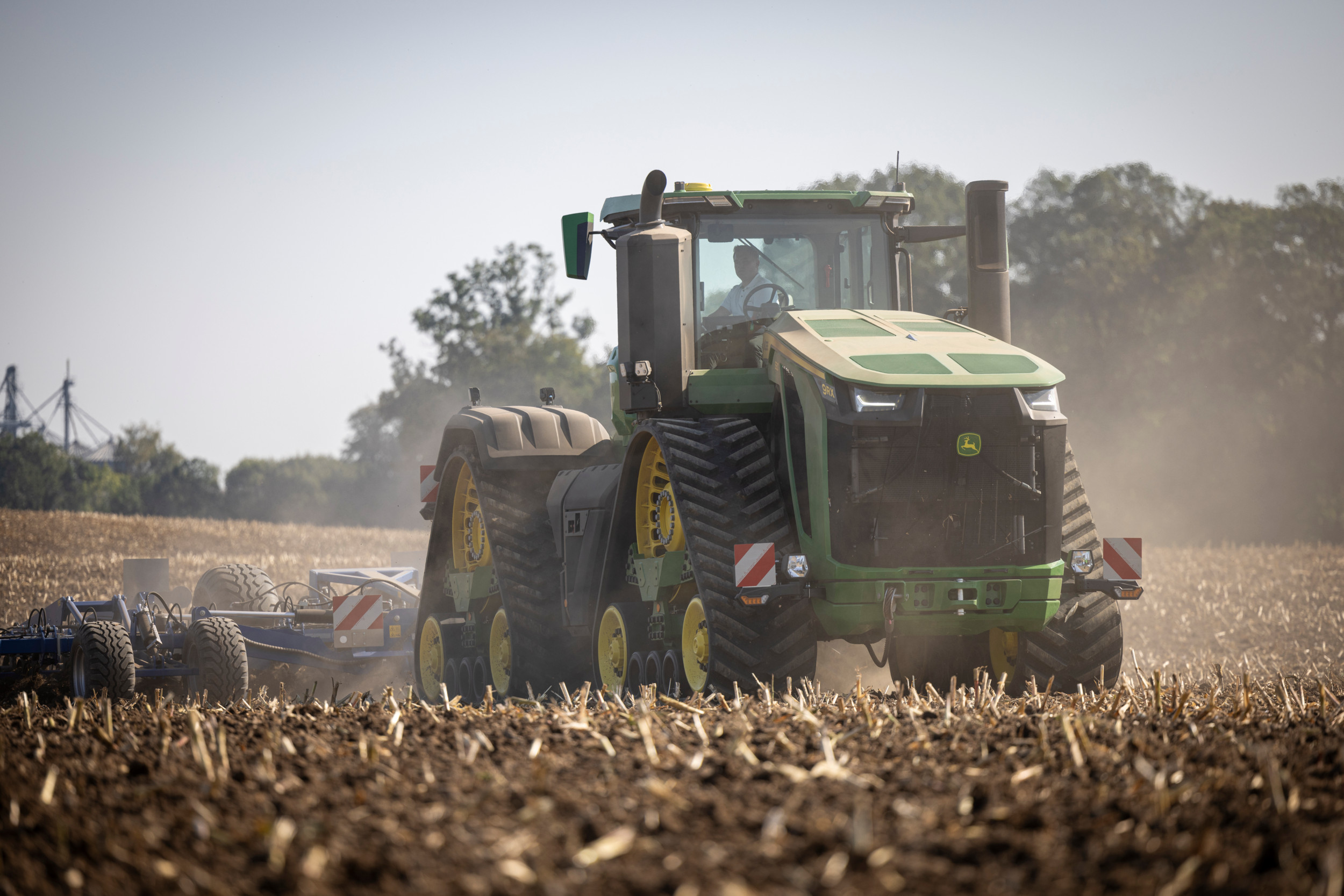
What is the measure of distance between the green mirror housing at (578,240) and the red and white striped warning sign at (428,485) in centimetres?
344

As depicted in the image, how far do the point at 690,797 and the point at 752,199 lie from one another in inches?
208

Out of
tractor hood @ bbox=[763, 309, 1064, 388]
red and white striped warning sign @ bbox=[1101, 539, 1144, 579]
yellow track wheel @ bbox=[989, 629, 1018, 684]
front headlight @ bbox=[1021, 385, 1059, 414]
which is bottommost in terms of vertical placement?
yellow track wheel @ bbox=[989, 629, 1018, 684]

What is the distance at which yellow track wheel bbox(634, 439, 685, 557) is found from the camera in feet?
24.3

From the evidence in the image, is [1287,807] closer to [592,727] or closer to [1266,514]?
[592,727]

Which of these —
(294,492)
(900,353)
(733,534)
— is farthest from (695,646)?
(294,492)

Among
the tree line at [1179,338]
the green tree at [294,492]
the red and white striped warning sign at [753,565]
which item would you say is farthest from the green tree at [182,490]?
the red and white striped warning sign at [753,565]

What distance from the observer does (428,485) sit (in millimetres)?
11188

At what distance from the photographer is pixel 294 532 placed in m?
30.5

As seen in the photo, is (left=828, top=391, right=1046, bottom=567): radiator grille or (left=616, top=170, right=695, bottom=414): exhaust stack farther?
(left=616, top=170, right=695, bottom=414): exhaust stack

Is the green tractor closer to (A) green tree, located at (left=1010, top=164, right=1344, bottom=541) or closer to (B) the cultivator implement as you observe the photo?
(B) the cultivator implement

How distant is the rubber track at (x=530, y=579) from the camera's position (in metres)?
8.85

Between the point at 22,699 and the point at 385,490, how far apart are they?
6500 cm

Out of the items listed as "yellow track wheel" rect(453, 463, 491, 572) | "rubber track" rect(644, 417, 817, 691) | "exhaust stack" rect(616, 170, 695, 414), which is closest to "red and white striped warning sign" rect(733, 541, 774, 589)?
"rubber track" rect(644, 417, 817, 691)

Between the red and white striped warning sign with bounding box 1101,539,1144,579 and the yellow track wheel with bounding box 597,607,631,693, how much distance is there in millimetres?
2766
